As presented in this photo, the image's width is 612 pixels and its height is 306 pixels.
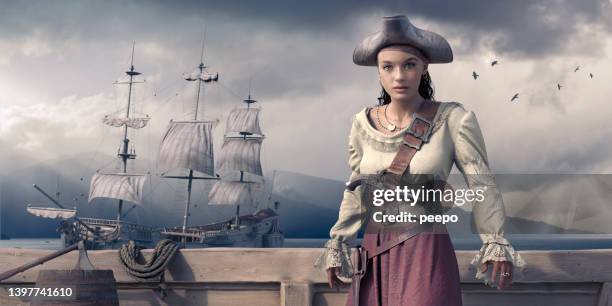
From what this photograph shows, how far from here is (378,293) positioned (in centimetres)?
358

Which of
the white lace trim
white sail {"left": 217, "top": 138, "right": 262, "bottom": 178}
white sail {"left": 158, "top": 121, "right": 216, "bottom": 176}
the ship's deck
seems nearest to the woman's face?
the white lace trim

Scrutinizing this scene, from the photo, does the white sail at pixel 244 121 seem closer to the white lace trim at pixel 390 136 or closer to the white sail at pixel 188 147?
the white sail at pixel 188 147

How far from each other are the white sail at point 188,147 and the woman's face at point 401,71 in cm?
5059

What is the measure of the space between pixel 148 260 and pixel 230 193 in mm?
58124

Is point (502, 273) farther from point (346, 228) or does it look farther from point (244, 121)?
point (244, 121)

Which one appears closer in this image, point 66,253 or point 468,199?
point 468,199

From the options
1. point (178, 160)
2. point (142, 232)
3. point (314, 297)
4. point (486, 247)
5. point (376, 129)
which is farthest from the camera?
point (142, 232)

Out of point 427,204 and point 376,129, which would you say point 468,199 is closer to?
point 427,204

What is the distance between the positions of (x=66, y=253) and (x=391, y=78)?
8.71 feet

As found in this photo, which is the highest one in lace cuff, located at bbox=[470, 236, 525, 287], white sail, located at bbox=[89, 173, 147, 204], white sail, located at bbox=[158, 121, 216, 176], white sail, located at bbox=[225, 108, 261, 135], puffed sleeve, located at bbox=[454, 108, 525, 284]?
white sail, located at bbox=[225, 108, 261, 135]

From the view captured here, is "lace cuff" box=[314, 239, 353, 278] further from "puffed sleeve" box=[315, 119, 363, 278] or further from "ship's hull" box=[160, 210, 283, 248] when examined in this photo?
"ship's hull" box=[160, 210, 283, 248]

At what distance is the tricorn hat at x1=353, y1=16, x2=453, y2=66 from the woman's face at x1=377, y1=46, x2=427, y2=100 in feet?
0.15

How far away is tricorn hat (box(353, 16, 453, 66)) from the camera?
3660 millimetres

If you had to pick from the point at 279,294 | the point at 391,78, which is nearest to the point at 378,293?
the point at 391,78
